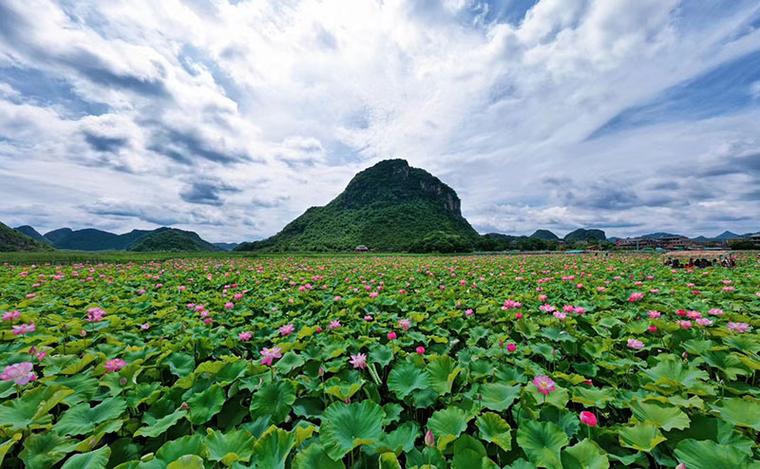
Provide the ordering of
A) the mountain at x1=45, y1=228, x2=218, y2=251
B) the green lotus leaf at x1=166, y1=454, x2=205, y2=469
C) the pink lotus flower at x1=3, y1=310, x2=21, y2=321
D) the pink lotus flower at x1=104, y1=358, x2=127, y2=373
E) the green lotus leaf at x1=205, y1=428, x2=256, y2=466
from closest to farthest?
the green lotus leaf at x1=166, y1=454, x2=205, y2=469 < the green lotus leaf at x1=205, y1=428, x2=256, y2=466 < the pink lotus flower at x1=104, y1=358, x2=127, y2=373 < the pink lotus flower at x1=3, y1=310, x2=21, y2=321 < the mountain at x1=45, y1=228, x2=218, y2=251

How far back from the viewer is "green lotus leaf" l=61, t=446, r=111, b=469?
49.7 inches

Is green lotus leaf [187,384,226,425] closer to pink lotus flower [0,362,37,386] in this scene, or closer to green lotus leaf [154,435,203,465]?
green lotus leaf [154,435,203,465]

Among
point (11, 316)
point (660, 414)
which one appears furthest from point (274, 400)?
point (11, 316)

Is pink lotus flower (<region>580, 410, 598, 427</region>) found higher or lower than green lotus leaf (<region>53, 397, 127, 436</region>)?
higher

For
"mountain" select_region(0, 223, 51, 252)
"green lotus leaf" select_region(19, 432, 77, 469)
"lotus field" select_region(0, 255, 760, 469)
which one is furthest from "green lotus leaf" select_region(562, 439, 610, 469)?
"mountain" select_region(0, 223, 51, 252)

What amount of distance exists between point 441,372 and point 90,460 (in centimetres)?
178

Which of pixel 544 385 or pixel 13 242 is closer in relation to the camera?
pixel 544 385

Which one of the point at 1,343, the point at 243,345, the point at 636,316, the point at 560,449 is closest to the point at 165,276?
the point at 1,343

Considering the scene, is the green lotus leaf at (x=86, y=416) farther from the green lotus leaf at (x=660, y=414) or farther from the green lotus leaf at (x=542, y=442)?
the green lotus leaf at (x=660, y=414)

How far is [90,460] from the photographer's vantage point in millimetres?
1298

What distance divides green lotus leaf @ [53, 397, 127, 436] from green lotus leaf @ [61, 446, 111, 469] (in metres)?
0.26

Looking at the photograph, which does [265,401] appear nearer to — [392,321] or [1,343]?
[392,321]

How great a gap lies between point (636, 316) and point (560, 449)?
2939 mm

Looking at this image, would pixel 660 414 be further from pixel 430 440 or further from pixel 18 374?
pixel 18 374
